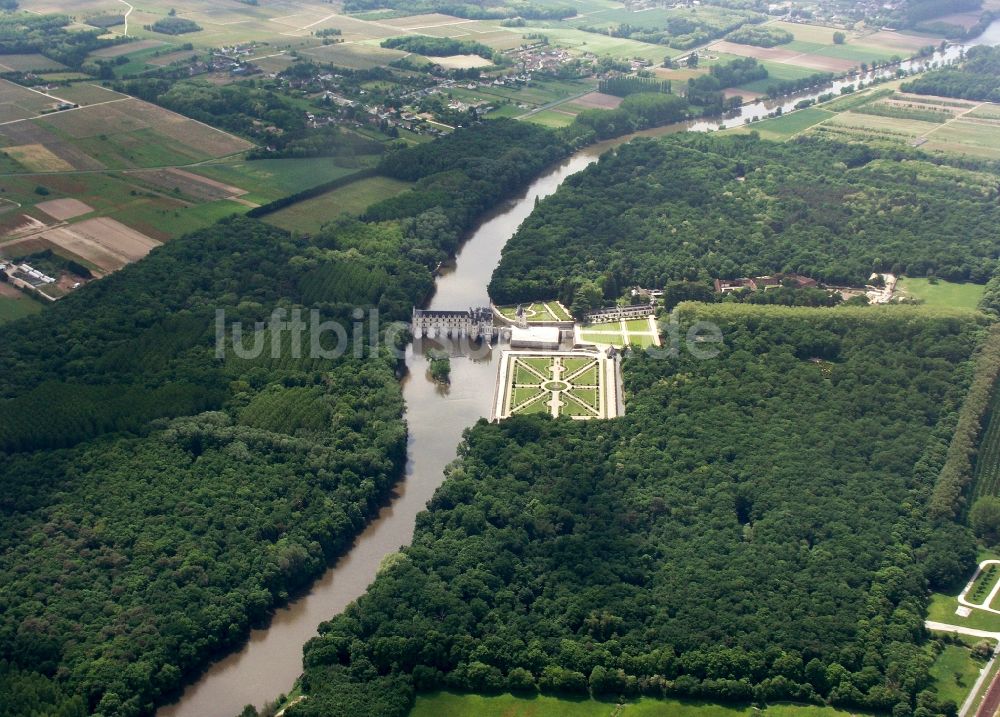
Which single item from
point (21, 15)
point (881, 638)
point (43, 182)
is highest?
point (21, 15)

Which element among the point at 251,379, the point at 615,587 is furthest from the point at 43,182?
the point at 615,587

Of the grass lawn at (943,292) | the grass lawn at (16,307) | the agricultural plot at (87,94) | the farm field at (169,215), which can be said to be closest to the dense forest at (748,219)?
the grass lawn at (943,292)

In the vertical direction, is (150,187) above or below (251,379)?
above

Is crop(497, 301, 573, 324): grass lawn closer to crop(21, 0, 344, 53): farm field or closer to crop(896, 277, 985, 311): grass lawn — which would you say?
crop(896, 277, 985, 311): grass lawn

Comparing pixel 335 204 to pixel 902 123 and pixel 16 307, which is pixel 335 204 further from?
pixel 902 123

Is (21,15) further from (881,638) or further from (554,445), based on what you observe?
(881,638)

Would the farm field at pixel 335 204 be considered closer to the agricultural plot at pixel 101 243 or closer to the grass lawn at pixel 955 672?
the agricultural plot at pixel 101 243

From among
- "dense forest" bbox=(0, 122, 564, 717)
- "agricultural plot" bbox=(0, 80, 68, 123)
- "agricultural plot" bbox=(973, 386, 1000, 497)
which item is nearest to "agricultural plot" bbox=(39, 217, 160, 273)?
"dense forest" bbox=(0, 122, 564, 717)
